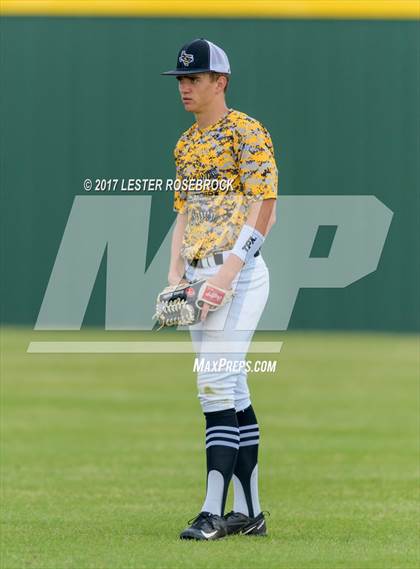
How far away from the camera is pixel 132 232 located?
15672mm

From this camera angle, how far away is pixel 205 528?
5.22 meters

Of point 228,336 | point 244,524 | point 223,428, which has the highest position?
point 228,336

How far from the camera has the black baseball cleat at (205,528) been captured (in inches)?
205

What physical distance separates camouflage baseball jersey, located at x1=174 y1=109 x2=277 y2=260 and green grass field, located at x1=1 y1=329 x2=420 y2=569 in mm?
1241

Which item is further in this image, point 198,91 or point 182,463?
point 182,463

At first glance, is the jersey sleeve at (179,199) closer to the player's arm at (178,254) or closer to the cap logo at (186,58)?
the player's arm at (178,254)

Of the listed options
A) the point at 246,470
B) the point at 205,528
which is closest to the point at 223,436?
the point at 246,470

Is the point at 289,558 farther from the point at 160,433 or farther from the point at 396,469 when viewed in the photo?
the point at 160,433

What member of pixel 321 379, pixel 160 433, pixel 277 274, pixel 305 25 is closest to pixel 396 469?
pixel 160 433

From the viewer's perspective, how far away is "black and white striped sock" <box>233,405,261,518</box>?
5.46 metres

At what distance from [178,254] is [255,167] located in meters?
0.55

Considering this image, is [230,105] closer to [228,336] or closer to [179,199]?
[179,199]
